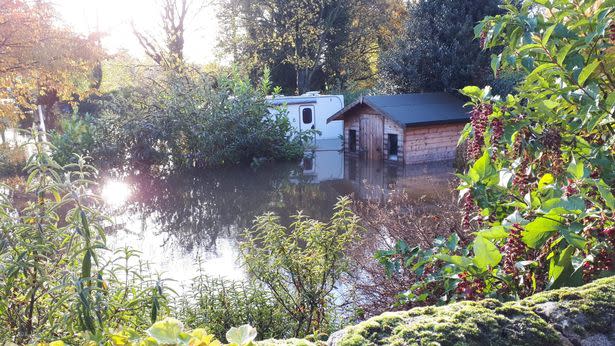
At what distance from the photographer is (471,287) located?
2.08m

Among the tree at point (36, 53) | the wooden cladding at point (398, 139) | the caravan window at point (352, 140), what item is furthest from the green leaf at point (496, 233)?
the caravan window at point (352, 140)

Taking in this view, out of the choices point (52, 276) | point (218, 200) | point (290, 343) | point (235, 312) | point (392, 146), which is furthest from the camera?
point (392, 146)

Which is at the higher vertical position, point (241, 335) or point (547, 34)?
point (547, 34)

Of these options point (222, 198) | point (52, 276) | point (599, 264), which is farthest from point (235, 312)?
point (222, 198)

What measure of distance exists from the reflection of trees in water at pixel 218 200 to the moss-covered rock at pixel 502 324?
844 cm

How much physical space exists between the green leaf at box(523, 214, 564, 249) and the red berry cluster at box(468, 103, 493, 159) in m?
0.79

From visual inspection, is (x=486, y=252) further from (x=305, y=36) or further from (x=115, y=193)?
(x=305, y=36)

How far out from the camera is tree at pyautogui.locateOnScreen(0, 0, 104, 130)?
1151cm

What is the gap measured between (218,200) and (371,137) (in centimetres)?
797

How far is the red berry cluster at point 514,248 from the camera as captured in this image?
73.8 inches

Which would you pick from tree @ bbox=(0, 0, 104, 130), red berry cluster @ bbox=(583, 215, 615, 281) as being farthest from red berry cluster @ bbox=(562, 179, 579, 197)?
tree @ bbox=(0, 0, 104, 130)

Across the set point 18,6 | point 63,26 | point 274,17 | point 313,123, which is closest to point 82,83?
point 63,26

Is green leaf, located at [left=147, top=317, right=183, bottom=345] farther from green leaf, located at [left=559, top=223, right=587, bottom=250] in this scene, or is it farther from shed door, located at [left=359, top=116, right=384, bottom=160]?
shed door, located at [left=359, top=116, right=384, bottom=160]

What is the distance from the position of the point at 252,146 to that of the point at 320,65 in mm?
14917
